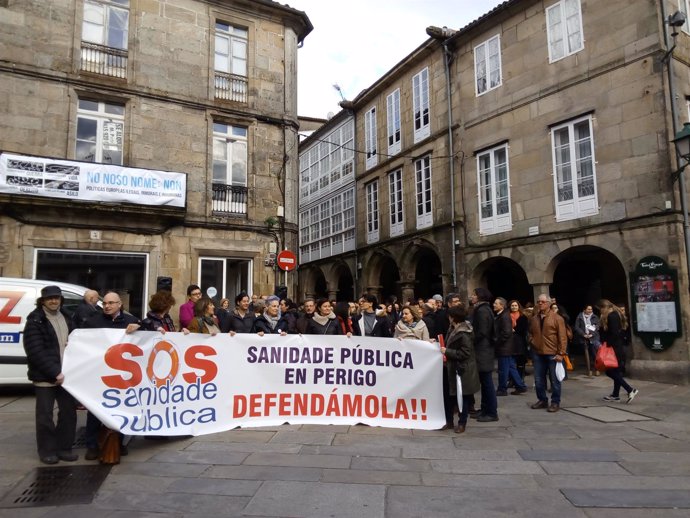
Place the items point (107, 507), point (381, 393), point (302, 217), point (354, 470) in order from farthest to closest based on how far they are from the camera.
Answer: point (302, 217)
point (381, 393)
point (354, 470)
point (107, 507)

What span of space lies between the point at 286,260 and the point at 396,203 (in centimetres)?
787

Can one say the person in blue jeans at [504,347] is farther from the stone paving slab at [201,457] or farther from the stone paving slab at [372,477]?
the stone paving slab at [201,457]

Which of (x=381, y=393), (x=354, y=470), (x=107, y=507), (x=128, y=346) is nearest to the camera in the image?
(x=107, y=507)

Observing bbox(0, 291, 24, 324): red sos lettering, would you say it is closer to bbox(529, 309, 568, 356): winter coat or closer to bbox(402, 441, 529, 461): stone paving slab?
bbox(402, 441, 529, 461): stone paving slab

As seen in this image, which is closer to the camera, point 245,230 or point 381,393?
point 381,393

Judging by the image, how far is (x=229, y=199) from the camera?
48.8ft

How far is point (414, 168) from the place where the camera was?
19.6 m

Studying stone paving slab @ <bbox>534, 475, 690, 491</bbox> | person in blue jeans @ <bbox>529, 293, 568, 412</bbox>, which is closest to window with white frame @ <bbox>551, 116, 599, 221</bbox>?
person in blue jeans @ <bbox>529, 293, 568, 412</bbox>

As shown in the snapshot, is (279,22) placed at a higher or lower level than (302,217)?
higher

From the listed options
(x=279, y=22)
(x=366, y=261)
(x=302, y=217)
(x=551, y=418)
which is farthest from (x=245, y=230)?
(x=302, y=217)

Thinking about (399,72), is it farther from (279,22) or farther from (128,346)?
(128,346)

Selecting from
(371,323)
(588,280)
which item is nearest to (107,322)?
(371,323)

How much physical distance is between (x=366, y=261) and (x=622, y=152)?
39.0ft

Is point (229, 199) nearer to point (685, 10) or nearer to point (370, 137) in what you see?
point (370, 137)
